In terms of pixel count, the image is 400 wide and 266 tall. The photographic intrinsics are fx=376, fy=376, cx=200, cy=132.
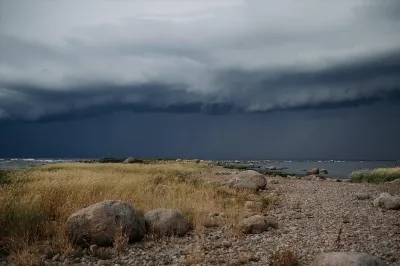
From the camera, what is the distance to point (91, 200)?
15.5 meters

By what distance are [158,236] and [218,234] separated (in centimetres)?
208

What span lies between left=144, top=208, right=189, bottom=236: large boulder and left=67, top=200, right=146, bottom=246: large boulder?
3.01 feet

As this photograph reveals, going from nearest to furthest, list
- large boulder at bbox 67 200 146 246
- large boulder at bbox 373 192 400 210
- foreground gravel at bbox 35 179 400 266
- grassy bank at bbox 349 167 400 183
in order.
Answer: foreground gravel at bbox 35 179 400 266
large boulder at bbox 67 200 146 246
large boulder at bbox 373 192 400 210
grassy bank at bbox 349 167 400 183

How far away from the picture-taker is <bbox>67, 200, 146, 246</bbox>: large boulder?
440 inches

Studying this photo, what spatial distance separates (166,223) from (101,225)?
238cm

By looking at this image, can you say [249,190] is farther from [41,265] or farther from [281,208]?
[41,265]

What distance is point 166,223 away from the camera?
12766 millimetres

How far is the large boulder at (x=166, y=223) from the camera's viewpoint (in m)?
12.6

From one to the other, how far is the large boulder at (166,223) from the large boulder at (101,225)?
916 mm

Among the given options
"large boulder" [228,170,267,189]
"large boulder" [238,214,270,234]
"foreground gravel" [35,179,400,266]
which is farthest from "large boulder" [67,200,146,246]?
"large boulder" [228,170,267,189]

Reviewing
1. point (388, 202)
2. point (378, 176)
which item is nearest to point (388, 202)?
point (388, 202)

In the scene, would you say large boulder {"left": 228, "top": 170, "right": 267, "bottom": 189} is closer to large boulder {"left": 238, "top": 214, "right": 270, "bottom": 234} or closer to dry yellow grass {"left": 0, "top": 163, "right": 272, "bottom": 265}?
dry yellow grass {"left": 0, "top": 163, "right": 272, "bottom": 265}

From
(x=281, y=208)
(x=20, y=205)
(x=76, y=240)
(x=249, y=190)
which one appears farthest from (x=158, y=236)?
(x=249, y=190)

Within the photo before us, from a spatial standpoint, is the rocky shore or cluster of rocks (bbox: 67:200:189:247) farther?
cluster of rocks (bbox: 67:200:189:247)
